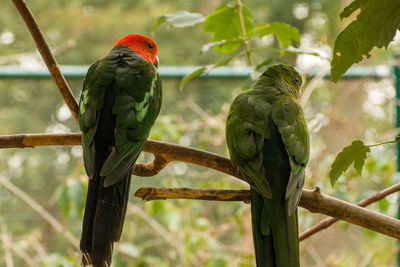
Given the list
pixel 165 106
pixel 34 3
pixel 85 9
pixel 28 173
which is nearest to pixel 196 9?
pixel 85 9

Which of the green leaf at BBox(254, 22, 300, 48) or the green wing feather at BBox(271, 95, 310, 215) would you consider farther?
the green leaf at BBox(254, 22, 300, 48)

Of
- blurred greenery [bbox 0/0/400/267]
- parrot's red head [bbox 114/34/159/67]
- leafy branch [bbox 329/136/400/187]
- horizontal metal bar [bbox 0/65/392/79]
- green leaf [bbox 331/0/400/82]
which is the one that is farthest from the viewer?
horizontal metal bar [bbox 0/65/392/79]

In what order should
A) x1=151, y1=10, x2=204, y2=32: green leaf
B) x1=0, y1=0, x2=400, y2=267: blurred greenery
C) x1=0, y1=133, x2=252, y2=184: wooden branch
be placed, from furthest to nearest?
x1=0, y1=0, x2=400, y2=267: blurred greenery
x1=151, y1=10, x2=204, y2=32: green leaf
x1=0, y1=133, x2=252, y2=184: wooden branch

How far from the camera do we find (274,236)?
1.02 metres

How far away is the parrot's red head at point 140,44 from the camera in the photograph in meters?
1.58

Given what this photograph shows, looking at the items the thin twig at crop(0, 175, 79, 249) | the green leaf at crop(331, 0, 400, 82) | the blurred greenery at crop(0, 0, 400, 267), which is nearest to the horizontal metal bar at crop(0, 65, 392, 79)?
the blurred greenery at crop(0, 0, 400, 267)

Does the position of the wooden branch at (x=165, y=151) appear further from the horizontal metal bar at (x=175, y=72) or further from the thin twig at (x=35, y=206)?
the horizontal metal bar at (x=175, y=72)

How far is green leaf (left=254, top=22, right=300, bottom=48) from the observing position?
1357 mm

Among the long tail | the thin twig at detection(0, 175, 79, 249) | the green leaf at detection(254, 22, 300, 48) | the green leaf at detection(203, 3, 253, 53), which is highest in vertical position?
the green leaf at detection(203, 3, 253, 53)

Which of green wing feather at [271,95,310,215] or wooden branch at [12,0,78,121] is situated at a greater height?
wooden branch at [12,0,78,121]

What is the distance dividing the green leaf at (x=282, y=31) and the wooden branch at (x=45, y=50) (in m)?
0.56

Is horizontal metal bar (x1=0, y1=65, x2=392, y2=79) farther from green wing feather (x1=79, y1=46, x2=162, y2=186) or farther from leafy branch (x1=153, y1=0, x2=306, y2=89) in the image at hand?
green wing feather (x1=79, y1=46, x2=162, y2=186)

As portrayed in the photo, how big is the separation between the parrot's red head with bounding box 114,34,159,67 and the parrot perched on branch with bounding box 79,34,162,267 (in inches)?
9.6

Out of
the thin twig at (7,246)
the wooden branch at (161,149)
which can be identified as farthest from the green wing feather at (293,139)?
the thin twig at (7,246)
